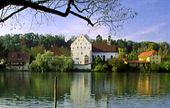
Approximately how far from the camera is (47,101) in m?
27.8

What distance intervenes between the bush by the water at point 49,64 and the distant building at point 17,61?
257 inches

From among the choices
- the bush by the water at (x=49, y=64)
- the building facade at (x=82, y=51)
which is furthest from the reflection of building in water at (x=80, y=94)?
the building facade at (x=82, y=51)

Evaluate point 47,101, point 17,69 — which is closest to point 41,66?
point 17,69

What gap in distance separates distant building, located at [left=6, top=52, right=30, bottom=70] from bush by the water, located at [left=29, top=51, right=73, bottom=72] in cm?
653

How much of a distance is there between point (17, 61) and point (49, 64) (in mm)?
14598

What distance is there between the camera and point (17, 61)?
107 metres

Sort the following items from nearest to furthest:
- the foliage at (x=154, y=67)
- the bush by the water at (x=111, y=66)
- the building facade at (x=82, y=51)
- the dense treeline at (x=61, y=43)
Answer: the bush by the water at (x=111, y=66), the foliage at (x=154, y=67), the building facade at (x=82, y=51), the dense treeline at (x=61, y=43)

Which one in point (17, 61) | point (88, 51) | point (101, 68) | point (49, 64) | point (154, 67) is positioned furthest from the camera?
point (88, 51)

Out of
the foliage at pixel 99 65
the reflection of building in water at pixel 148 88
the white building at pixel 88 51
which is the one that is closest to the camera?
the reflection of building in water at pixel 148 88

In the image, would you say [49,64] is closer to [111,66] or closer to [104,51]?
[111,66]

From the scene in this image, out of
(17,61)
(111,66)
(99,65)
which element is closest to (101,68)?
(99,65)

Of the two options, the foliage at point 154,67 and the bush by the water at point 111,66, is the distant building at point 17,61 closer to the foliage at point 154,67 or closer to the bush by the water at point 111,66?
the bush by the water at point 111,66

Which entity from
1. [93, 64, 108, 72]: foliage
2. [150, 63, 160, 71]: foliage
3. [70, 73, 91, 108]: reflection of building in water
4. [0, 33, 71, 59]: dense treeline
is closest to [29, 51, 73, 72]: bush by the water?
[93, 64, 108, 72]: foliage

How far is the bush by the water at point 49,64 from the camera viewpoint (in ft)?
311
